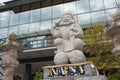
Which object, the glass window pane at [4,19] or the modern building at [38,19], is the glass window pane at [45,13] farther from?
the glass window pane at [4,19]

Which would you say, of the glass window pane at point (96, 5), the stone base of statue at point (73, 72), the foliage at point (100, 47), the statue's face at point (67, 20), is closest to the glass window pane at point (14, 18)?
the glass window pane at point (96, 5)

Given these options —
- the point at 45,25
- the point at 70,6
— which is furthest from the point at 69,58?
the point at 70,6

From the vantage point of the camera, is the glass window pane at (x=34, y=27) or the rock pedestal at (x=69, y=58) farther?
the glass window pane at (x=34, y=27)

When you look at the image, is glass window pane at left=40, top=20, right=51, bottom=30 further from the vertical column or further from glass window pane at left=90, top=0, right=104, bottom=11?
glass window pane at left=90, top=0, right=104, bottom=11

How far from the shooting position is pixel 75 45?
827 cm

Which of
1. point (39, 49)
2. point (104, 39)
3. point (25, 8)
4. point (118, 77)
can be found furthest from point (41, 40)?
point (118, 77)

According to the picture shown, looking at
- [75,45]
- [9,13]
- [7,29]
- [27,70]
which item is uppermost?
[9,13]

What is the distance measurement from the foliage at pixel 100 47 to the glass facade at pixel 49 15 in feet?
18.5

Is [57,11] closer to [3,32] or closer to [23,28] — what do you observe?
[23,28]

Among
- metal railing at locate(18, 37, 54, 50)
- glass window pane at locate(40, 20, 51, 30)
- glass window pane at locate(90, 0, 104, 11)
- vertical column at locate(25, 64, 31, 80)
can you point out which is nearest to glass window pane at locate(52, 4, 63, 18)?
glass window pane at locate(40, 20, 51, 30)

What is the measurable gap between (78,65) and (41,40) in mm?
13406

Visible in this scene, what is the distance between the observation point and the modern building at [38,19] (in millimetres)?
20516

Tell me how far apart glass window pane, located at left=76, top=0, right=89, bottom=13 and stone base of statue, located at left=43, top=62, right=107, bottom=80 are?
14384mm

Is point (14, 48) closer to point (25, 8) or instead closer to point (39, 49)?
point (39, 49)
